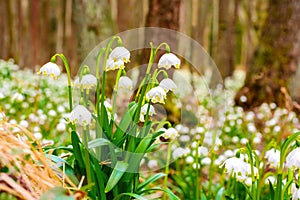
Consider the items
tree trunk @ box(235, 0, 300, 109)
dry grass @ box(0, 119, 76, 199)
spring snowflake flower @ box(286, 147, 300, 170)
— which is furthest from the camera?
tree trunk @ box(235, 0, 300, 109)

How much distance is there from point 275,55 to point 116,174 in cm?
477

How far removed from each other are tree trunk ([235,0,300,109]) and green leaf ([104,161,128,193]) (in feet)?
14.6

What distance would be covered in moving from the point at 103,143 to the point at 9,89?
10.2 feet

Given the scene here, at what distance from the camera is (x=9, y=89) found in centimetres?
489

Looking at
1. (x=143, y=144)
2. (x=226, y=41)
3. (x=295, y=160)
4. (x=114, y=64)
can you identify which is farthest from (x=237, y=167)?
(x=226, y=41)

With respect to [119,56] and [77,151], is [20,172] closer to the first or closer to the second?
[77,151]

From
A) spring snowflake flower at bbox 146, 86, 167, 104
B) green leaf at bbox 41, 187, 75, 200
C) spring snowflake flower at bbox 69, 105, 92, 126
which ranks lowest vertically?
green leaf at bbox 41, 187, 75, 200

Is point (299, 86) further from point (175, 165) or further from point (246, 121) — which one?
point (175, 165)

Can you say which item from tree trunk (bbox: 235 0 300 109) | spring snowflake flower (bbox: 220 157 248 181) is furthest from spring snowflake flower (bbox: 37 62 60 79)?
tree trunk (bbox: 235 0 300 109)

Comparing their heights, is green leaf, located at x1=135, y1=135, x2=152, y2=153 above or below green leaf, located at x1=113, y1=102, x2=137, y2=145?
below

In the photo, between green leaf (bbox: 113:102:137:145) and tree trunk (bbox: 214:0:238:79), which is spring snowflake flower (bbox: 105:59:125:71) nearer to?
green leaf (bbox: 113:102:137:145)

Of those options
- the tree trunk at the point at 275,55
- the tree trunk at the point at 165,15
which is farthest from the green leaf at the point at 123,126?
the tree trunk at the point at 275,55

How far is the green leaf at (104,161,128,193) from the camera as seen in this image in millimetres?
1986

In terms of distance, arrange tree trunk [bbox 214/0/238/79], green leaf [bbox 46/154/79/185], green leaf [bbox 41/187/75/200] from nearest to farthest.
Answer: green leaf [bbox 41/187/75/200], green leaf [bbox 46/154/79/185], tree trunk [bbox 214/0/238/79]
